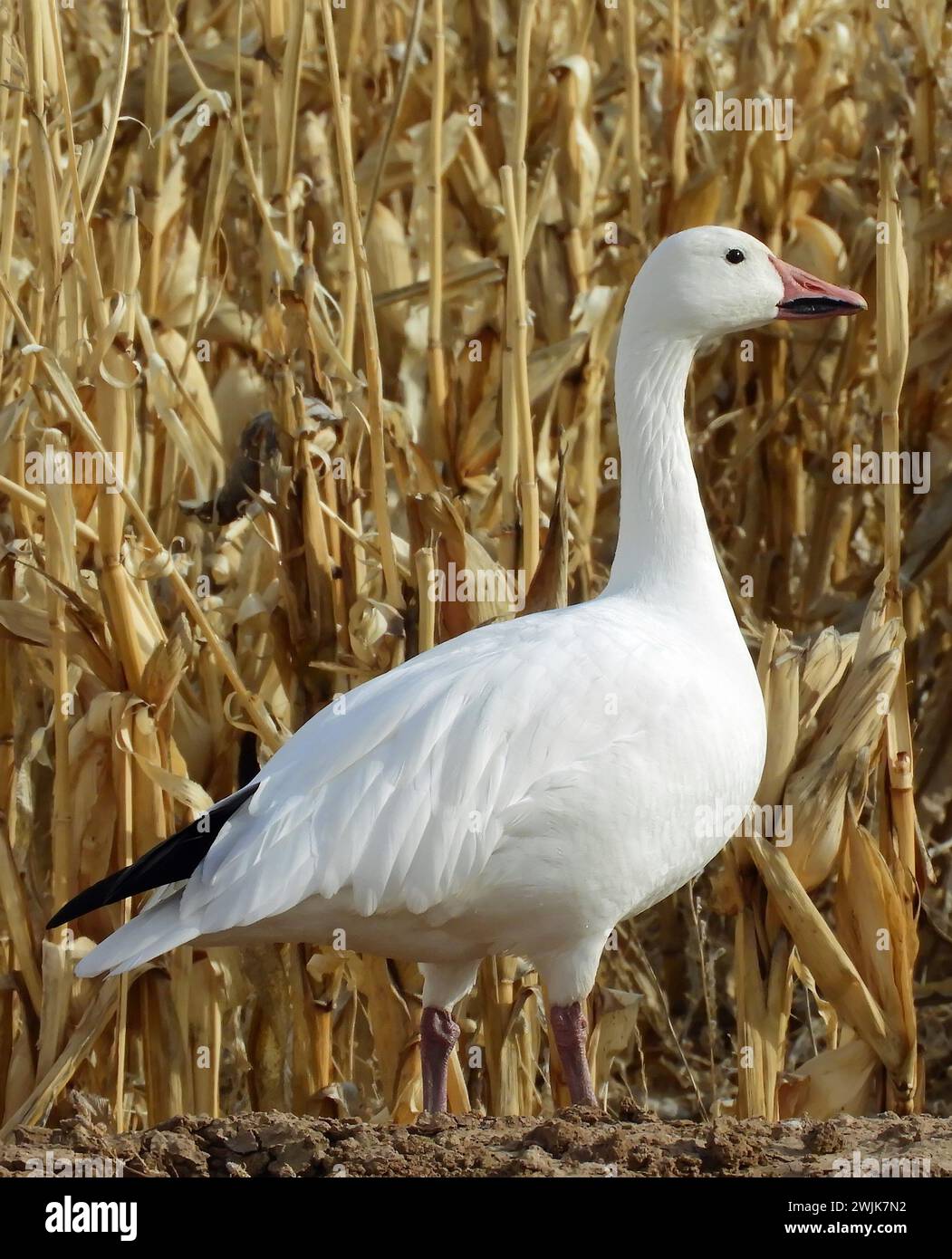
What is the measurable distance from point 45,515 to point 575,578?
1.32m

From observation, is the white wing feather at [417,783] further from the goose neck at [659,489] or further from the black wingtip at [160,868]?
the goose neck at [659,489]

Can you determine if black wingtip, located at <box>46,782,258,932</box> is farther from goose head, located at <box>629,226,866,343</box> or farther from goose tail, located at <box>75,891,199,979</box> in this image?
goose head, located at <box>629,226,866,343</box>

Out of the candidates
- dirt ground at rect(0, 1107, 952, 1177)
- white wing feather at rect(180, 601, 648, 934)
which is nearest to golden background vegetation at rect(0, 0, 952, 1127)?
white wing feather at rect(180, 601, 648, 934)

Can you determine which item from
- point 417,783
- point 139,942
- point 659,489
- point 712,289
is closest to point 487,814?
point 417,783

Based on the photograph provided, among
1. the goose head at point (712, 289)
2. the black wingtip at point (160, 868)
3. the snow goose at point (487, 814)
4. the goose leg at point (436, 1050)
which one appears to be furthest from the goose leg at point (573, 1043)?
the goose head at point (712, 289)

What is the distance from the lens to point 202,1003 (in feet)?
11.0

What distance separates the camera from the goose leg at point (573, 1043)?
3031 millimetres

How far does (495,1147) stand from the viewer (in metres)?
2.52

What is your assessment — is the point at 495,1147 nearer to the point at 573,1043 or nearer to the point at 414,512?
the point at 573,1043

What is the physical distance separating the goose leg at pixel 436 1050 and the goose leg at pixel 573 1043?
0.20m

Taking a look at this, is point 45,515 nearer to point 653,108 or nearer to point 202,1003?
point 202,1003

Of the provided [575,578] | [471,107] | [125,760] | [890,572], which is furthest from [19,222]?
[890,572]

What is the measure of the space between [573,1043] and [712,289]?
1342mm

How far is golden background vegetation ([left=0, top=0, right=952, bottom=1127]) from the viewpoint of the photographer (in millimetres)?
3258
